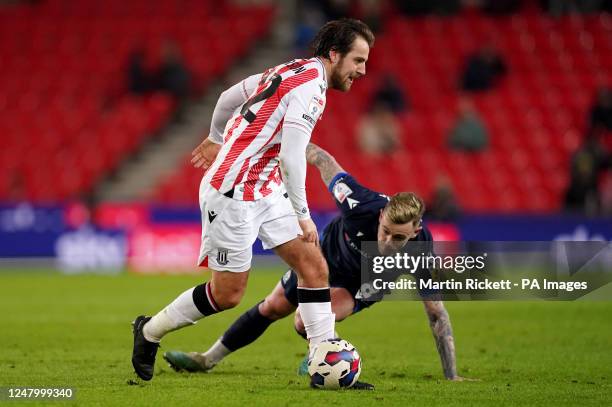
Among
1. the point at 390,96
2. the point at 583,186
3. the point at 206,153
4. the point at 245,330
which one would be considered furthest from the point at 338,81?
the point at 390,96

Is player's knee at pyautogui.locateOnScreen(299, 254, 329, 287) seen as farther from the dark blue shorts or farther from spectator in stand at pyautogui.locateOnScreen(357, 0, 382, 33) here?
spectator in stand at pyautogui.locateOnScreen(357, 0, 382, 33)

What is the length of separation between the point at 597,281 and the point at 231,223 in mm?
2753

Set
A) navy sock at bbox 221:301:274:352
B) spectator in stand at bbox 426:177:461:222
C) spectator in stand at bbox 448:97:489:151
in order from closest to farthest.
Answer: navy sock at bbox 221:301:274:352, spectator in stand at bbox 426:177:461:222, spectator in stand at bbox 448:97:489:151

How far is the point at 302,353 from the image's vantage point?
916cm

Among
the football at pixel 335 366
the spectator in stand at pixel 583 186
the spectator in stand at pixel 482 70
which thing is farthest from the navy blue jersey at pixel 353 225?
the spectator in stand at pixel 482 70

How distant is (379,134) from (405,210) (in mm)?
13455

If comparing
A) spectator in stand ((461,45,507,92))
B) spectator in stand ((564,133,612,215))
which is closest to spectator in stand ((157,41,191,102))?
spectator in stand ((461,45,507,92))

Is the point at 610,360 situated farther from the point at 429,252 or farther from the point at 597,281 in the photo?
the point at 429,252

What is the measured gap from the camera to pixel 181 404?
6.13m

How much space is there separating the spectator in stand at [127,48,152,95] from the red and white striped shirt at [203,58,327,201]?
1607cm

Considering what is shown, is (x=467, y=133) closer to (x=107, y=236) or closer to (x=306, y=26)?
(x=306, y=26)

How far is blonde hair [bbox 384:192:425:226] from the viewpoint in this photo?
7.07 metres

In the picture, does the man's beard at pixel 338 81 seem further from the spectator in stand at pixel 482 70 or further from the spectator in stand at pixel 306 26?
the spectator in stand at pixel 306 26

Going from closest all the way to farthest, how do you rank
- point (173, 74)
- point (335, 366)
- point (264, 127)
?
point (335, 366), point (264, 127), point (173, 74)
